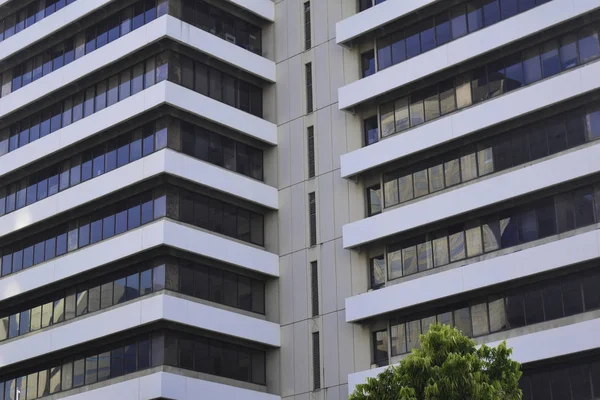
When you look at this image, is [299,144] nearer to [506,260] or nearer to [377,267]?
[377,267]

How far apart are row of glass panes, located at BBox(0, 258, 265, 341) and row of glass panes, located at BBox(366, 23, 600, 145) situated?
431 inches

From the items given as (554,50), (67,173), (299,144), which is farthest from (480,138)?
(67,173)

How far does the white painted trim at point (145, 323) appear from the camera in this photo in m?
58.7

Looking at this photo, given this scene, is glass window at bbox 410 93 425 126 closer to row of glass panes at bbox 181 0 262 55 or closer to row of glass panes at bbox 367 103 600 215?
row of glass panes at bbox 367 103 600 215

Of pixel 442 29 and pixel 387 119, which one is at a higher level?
pixel 442 29

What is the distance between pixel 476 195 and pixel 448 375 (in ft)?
50.0

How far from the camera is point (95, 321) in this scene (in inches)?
2409

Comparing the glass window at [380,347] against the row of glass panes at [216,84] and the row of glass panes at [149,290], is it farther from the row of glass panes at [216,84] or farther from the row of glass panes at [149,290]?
the row of glass panes at [216,84]

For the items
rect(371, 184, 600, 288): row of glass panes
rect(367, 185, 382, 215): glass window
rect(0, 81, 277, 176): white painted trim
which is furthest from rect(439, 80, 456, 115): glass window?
rect(0, 81, 277, 176): white painted trim

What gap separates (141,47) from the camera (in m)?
63.8

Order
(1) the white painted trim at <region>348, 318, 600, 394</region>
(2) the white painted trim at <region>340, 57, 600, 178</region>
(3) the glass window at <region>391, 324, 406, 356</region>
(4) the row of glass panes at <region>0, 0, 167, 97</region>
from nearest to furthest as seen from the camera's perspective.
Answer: (1) the white painted trim at <region>348, 318, 600, 394</region>
(2) the white painted trim at <region>340, 57, 600, 178</region>
(3) the glass window at <region>391, 324, 406, 356</region>
(4) the row of glass panes at <region>0, 0, 167, 97</region>

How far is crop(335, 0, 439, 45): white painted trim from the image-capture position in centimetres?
6038

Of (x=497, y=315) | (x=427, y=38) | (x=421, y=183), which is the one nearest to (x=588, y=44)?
(x=427, y=38)

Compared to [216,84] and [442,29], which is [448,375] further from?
[216,84]
